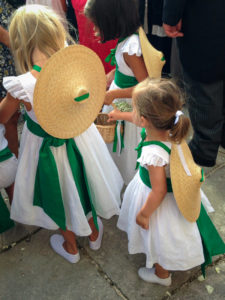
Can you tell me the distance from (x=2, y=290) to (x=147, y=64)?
179cm

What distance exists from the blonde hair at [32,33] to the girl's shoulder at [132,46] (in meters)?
0.57

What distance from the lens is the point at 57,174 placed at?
1.90 metres

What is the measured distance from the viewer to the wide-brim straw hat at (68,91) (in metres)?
1.51

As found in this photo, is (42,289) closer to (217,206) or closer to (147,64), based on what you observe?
(217,206)

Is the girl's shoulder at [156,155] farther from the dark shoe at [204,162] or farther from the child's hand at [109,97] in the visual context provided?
the dark shoe at [204,162]

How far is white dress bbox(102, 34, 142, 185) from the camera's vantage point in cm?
223

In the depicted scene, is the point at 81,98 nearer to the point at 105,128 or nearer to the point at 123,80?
the point at 105,128

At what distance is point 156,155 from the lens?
5.38 feet

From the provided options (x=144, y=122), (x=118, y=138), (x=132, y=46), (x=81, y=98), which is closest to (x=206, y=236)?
(x=144, y=122)

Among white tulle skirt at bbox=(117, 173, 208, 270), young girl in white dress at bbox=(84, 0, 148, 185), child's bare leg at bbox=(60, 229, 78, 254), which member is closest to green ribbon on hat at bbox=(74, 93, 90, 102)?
white tulle skirt at bbox=(117, 173, 208, 270)

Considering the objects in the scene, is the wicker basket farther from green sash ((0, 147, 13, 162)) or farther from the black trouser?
the black trouser

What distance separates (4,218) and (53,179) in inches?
31.2

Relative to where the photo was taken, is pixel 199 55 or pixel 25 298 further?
pixel 199 55

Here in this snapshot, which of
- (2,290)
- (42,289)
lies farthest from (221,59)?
(2,290)
